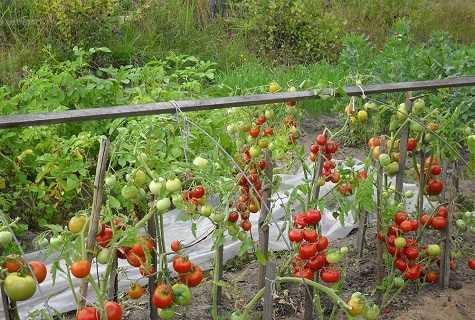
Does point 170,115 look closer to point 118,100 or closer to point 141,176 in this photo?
point 141,176

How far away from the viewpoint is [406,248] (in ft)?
8.31

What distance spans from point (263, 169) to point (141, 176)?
71cm

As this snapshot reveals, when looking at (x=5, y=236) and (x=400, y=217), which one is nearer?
(x=5, y=236)

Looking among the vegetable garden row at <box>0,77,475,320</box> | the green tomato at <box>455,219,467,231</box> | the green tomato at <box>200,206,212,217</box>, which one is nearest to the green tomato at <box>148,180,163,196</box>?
the vegetable garden row at <box>0,77,475,320</box>

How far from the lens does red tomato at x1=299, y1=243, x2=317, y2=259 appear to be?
2.02 m

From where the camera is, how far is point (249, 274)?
2.88m

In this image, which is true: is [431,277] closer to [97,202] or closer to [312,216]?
[312,216]

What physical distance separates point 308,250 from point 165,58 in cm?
391

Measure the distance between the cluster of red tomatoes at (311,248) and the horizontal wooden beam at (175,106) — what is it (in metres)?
0.40

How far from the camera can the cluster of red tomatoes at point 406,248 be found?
2.48m

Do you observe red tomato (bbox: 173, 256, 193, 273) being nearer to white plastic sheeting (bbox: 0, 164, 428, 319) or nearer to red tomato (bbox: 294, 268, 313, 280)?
red tomato (bbox: 294, 268, 313, 280)

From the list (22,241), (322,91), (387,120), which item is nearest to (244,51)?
(387,120)

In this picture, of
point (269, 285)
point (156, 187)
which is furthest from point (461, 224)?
point (156, 187)

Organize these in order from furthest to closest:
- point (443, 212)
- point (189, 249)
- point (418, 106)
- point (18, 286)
A: point (189, 249) < point (443, 212) < point (418, 106) < point (18, 286)
